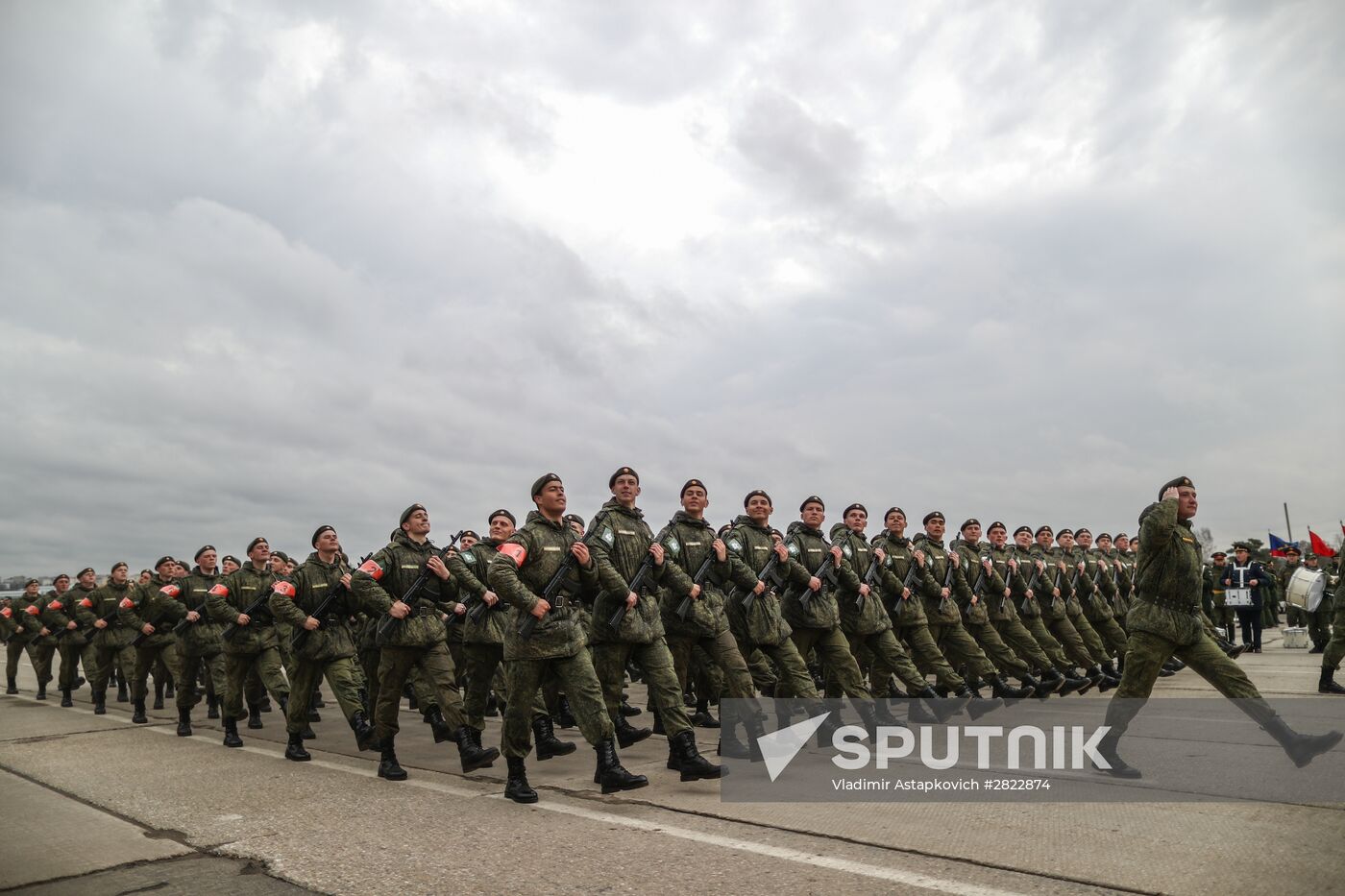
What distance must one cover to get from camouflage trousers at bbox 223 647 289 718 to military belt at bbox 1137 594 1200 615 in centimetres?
807

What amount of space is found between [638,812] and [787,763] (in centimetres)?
168

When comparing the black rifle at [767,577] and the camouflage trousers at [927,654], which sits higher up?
the black rifle at [767,577]

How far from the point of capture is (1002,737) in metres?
7.65

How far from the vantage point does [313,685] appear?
27.7 ft

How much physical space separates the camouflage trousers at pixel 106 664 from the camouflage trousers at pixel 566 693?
9.81m

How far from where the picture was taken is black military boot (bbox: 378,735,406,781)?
6922 mm

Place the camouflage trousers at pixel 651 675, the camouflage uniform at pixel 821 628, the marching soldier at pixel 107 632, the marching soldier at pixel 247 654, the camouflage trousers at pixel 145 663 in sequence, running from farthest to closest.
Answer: the marching soldier at pixel 107 632 < the camouflage trousers at pixel 145 663 < the marching soldier at pixel 247 654 < the camouflage uniform at pixel 821 628 < the camouflage trousers at pixel 651 675

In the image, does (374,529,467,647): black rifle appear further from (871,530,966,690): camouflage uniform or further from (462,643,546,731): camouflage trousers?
(871,530,966,690): camouflage uniform

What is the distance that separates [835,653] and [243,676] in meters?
6.14

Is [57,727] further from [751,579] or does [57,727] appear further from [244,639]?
[751,579]

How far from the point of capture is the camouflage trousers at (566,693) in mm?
5844

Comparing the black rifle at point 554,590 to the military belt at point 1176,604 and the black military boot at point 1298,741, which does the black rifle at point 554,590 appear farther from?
the black military boot at point 1298,741

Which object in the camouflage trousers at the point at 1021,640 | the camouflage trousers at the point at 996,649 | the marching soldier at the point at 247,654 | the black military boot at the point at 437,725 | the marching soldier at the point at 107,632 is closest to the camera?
the black military boot at the point at 437,725

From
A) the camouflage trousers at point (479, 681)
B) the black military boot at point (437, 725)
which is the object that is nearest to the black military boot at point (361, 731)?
the black military boot at point (437, 725)
